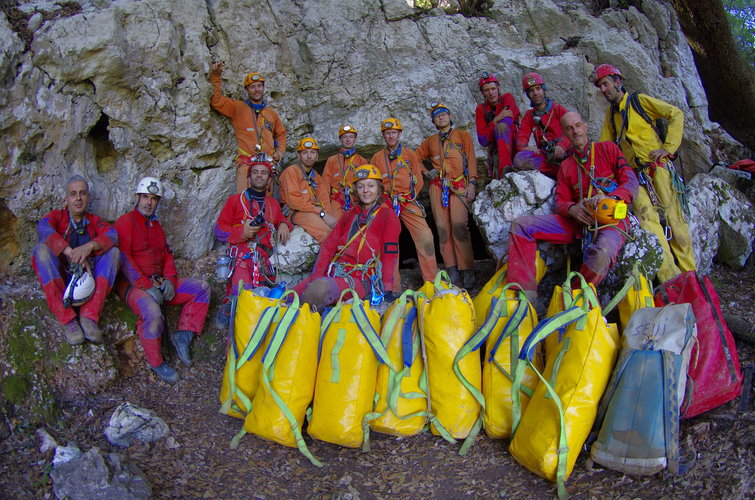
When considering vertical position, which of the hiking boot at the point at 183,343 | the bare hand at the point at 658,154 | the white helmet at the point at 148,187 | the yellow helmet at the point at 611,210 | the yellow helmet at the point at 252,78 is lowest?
the hiking boot at the point at 183,343

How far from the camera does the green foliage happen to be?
13016 millimetres

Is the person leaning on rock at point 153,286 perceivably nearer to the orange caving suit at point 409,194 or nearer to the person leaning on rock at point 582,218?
the orange caving suit at point 409,194

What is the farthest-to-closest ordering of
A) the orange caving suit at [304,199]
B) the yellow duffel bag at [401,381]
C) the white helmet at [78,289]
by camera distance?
the orange caving suit at [304,199] → the white helmet at [78,289] → the yellow duffel bag at [401,381]

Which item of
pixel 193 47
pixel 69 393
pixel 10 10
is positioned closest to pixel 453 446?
pixel 69 393

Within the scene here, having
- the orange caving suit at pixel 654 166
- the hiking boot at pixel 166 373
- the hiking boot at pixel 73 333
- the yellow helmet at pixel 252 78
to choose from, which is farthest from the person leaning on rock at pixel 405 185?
the hiking boot at pixel 73 333

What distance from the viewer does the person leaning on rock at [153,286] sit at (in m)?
5.46

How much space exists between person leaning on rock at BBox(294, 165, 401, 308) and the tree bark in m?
6.68

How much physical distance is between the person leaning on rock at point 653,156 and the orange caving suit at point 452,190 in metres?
1.96

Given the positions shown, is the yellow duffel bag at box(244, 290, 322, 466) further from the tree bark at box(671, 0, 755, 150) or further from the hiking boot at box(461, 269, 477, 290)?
the tree bark at box(671, 0, 755, 150)

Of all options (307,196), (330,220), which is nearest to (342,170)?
(307,196)

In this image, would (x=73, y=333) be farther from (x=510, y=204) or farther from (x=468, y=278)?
(x=510, y=204)

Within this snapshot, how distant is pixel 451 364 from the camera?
4.20 m

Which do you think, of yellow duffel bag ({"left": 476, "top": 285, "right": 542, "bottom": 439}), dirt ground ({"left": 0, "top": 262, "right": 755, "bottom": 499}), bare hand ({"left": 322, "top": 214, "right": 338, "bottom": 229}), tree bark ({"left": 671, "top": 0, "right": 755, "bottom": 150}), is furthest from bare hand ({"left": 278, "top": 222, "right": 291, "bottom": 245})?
tree bark ({"left": 671, "top": 0, "right": 755, "bottom": 150})

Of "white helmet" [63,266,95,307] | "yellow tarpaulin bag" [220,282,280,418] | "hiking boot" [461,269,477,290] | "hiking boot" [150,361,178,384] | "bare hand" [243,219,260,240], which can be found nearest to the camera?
"yellow tarpaulin bag" [220,282,280,418]
